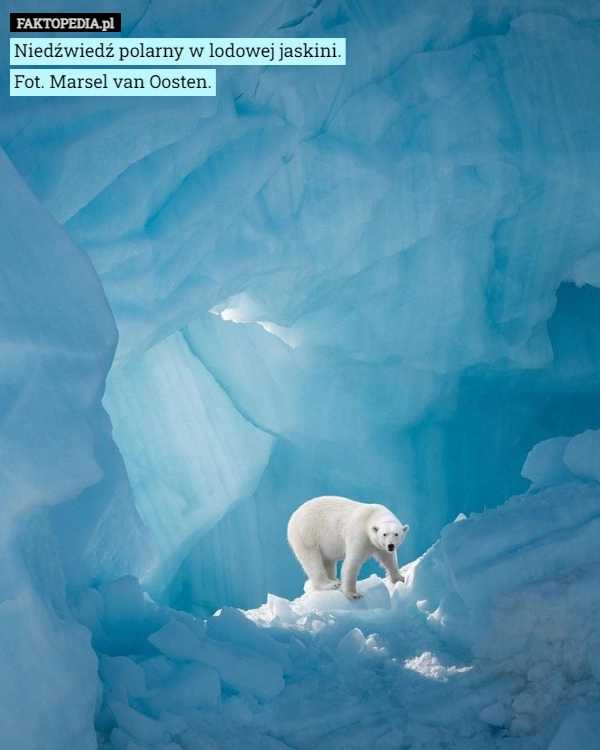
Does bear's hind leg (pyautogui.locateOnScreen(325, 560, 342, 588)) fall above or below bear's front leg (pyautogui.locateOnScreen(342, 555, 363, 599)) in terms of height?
below

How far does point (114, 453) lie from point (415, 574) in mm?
1686

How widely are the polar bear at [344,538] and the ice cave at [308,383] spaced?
0.20 meters

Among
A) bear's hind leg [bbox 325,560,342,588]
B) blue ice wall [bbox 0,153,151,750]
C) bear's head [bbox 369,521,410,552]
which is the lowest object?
bear's hind leg [bbox 325,560,342,588]

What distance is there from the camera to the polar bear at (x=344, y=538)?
4.64 metres

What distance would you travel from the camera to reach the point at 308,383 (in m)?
Result: 6.51

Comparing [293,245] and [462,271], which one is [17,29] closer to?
[293,245]

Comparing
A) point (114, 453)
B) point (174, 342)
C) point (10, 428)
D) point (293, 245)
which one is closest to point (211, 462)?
point (174, 342)

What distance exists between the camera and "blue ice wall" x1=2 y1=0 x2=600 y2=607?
4.36m

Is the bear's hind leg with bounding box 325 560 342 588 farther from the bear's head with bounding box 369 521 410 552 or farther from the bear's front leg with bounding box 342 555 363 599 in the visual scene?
the bear's head with bounding box 369 521 410 552

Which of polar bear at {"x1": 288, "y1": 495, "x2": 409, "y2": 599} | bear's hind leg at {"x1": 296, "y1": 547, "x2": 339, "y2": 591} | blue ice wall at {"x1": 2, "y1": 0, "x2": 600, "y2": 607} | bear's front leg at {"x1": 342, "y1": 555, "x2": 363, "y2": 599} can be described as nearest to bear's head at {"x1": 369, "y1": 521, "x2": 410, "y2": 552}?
polar bear at {"x1": 288, "y1": 495, "x2": 409, "y2": 599}

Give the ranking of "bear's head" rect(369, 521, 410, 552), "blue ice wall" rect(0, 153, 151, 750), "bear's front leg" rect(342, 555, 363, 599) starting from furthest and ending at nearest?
"bear's front leg" rect(342, 555, 363, 599)
"bear's head" rect(369, 521, 410, 552)
"blue ice wall" rect(0, 153, 151, 750)

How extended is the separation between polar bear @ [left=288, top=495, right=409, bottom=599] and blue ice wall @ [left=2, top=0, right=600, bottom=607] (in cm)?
118

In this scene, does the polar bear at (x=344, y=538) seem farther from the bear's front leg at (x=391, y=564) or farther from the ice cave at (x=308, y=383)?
the ice cave at (x=308, y=383)

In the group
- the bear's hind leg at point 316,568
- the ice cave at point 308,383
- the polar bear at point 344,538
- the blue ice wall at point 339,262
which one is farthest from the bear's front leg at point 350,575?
the blue ice wall at point 339,262
